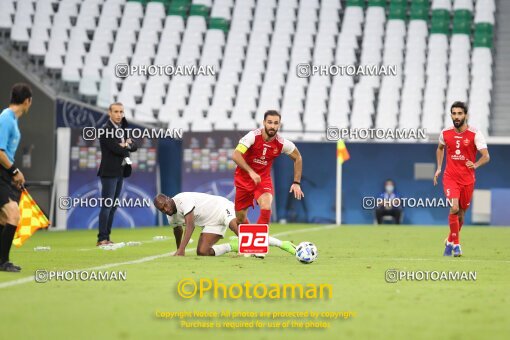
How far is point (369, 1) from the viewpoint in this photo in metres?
33.0

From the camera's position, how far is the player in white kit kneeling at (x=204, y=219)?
42.0 ft

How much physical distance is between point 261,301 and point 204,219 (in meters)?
5.45

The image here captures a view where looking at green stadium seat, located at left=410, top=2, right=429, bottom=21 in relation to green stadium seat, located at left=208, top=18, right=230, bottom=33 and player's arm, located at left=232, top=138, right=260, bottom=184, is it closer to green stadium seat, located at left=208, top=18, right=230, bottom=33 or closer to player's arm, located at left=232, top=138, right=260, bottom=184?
green stadium seat, located at left=208, top=18, right=230, bottom=33

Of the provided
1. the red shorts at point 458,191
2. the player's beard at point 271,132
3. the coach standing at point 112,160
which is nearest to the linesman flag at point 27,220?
the coach standing at point 112,160

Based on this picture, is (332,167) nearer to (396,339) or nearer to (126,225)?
(126,225)

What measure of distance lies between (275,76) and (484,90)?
6.17 metres

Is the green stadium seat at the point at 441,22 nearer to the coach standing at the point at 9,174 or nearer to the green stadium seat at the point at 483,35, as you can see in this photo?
the green stadium seat at the point at 483,35

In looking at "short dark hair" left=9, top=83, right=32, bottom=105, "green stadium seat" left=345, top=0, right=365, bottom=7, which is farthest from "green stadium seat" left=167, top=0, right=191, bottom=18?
"short dark hair" left=9, top=83, right=32, bottom=105

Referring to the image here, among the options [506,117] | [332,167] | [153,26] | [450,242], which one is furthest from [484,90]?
[450,242]

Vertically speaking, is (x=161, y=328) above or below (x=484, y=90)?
below

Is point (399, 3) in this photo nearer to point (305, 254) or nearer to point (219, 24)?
point (219, 24)

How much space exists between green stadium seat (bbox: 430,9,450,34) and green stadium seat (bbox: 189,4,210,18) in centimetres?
722

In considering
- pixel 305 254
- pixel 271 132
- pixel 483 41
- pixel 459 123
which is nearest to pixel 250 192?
pixel 271 132

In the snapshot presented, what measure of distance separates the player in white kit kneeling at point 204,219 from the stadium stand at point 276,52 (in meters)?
14.4
